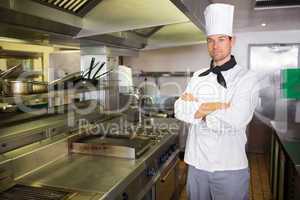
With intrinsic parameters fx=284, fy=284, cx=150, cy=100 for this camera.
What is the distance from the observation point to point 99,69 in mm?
2189

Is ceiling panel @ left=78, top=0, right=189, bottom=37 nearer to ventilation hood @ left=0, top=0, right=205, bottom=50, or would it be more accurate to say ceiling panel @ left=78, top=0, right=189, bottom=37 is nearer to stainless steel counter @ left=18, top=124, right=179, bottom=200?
ventilation hood @ left=0, top=0, right=205, bottom=50

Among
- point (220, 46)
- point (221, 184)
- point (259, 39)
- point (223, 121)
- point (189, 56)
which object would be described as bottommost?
point (221, 184)

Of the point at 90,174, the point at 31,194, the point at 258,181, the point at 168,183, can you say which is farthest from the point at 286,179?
the point at 31,194

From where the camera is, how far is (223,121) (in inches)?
53.4

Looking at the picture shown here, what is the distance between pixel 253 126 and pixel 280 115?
67 centimetres

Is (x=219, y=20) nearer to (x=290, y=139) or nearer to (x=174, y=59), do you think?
(x=290, y=139)

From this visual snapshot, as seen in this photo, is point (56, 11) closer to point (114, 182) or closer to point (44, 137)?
point (44, 137)

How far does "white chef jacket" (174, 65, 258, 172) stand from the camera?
4.49ft

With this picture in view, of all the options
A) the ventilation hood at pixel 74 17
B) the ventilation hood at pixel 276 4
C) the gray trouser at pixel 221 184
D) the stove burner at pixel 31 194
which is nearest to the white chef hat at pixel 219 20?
the ventilation hood at pixel 74 17

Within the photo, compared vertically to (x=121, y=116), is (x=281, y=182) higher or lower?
lower

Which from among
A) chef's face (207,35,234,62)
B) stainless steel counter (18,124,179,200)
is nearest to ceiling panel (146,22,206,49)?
chef's face (207,35,234,62)

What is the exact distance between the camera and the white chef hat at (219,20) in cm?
143

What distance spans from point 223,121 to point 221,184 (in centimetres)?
33

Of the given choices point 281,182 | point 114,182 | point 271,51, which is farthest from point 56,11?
point 271,51
